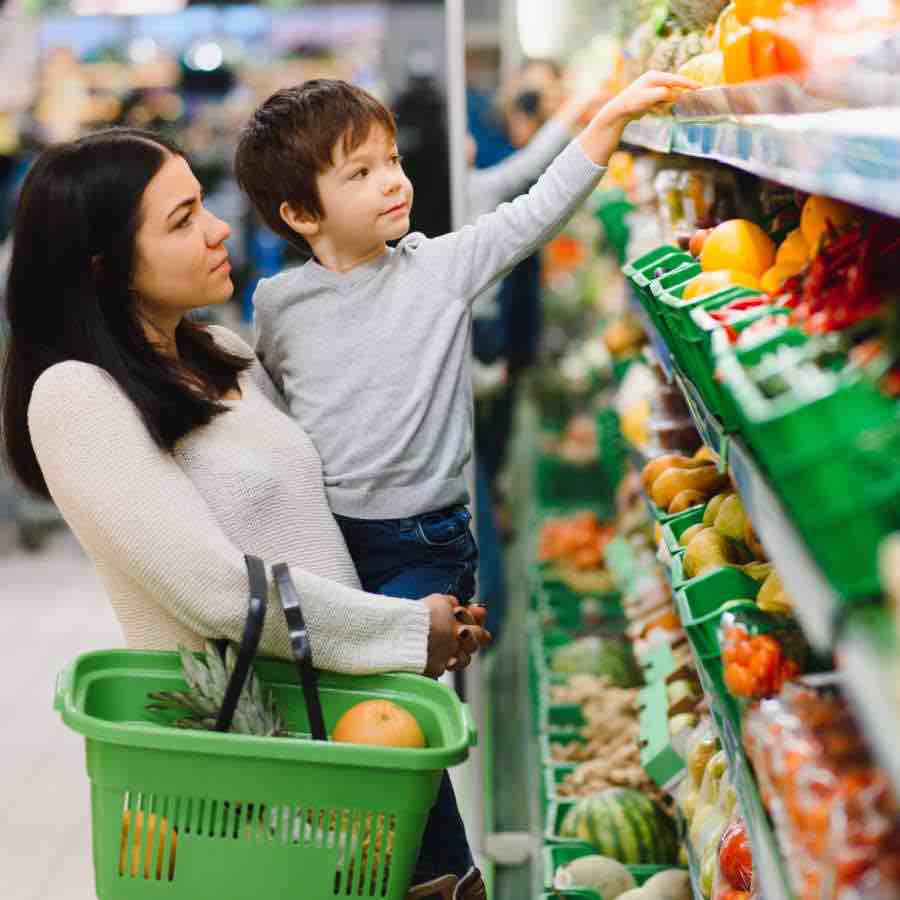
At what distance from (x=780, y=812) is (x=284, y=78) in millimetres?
12491

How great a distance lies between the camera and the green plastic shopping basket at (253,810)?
1.78 m

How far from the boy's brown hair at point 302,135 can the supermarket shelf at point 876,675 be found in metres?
1.55

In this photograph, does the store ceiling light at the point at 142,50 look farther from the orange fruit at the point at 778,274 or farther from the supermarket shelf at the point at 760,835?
the supermarket shelf at the point at 760,835

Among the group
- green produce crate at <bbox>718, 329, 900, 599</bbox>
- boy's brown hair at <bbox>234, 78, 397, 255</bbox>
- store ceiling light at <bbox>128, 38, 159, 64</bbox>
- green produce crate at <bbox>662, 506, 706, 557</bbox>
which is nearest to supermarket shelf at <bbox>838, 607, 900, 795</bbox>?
green produce crate at <bbox>718, 329, 900, 599</bbox>

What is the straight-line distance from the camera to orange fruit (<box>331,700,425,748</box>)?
6.32 ft

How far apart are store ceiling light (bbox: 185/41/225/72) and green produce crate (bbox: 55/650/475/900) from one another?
39.0ft

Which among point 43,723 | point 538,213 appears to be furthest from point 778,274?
point 43,723

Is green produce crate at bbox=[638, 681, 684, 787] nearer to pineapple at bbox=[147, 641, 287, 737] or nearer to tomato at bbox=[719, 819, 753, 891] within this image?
tomato at bbox=[719, 819, 753, 891]

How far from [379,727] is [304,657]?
139 millimetres

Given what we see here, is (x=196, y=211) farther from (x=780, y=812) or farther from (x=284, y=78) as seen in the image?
(x=284, y=78)

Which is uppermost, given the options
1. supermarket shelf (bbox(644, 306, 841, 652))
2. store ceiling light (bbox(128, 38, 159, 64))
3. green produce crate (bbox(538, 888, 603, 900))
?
supermarket shelf (bbox(644, 306, 841, 652))

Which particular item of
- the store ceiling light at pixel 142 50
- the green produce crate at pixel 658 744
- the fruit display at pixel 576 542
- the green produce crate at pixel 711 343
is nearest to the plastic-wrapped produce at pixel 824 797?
the green produce crate at pixel 711 343

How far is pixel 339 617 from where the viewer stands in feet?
6.85

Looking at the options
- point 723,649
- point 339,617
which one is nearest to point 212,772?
point 339,617
